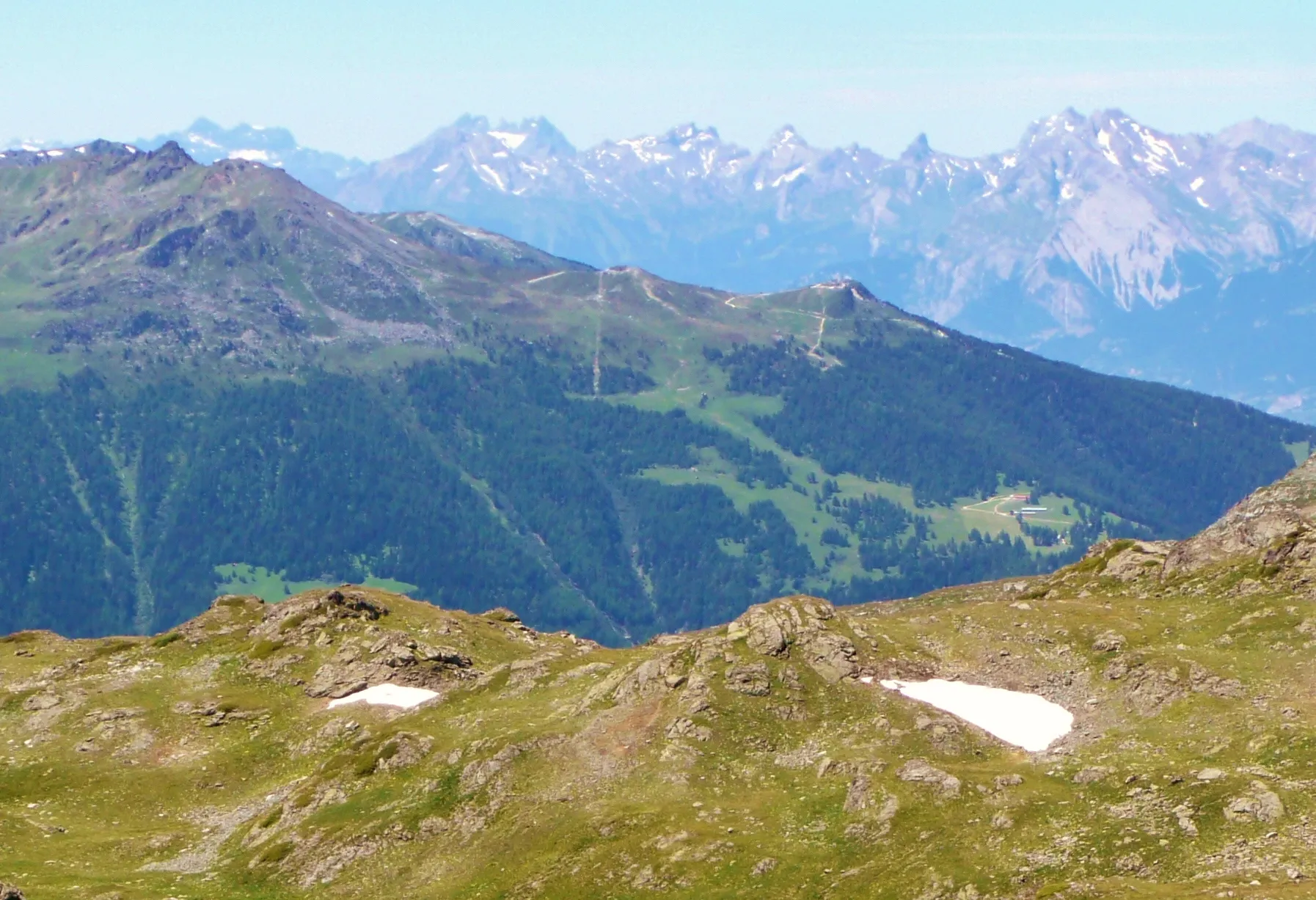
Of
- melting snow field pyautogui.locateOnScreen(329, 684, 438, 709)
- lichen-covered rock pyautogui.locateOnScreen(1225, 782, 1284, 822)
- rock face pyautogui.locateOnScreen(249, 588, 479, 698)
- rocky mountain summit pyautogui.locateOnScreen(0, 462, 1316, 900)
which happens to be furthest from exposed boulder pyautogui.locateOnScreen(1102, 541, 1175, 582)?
melting snow field pyautogui.locateOnScreen(329, 684, 438, 709)

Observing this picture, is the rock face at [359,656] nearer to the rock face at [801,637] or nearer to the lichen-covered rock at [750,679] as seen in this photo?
the rock face at [801,637]

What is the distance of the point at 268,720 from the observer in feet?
387

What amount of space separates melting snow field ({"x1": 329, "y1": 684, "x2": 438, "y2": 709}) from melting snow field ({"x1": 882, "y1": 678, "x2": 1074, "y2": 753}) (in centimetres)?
3920

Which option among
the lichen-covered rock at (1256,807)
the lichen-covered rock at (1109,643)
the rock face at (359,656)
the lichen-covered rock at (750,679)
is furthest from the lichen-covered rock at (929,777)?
the rock face at (359,656)

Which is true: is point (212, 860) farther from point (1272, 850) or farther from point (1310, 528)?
point (1310, 528)

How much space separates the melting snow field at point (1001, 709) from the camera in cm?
9481

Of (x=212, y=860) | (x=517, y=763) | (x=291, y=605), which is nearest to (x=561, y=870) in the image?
(x=517, y=763)

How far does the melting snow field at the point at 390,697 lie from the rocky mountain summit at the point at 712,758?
65 cm

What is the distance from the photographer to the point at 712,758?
93.6 meters

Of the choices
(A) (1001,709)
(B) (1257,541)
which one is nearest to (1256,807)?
(A) (1001,709)

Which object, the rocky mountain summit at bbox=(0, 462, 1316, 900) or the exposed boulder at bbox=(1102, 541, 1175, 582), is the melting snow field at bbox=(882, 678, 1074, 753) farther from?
the exposed boulder at bbox=(1102, 541, 1175, 582)

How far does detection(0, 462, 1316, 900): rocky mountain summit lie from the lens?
7725cm

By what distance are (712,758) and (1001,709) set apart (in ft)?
69.9

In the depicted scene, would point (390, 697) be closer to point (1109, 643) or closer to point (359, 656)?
point (359, 656)
